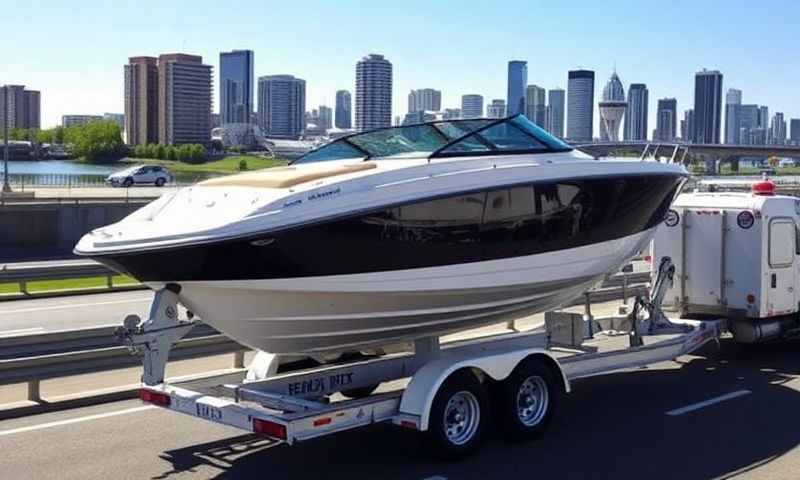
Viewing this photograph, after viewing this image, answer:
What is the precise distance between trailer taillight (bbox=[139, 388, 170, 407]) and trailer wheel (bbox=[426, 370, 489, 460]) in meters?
2.07

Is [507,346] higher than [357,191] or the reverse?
the reverse

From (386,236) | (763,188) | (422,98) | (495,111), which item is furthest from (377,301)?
(422,98)

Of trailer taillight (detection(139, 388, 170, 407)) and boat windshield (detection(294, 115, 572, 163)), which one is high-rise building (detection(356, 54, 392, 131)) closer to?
boat windshield (detection(294, 115, 572, 163))

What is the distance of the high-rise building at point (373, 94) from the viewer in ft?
225

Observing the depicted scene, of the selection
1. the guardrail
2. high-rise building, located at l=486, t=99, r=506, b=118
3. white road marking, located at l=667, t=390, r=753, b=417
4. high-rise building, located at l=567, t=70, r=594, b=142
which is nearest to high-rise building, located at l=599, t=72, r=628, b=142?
high-rise building, located at l=486, t=99, r=506, b=118

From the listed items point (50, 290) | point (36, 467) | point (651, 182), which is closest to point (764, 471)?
point (651, 182)

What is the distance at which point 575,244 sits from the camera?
970 cm

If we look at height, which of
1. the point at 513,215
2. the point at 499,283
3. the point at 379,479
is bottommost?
the point at 379,479

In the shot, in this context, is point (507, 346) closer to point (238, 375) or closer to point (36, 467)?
point (238, 375)

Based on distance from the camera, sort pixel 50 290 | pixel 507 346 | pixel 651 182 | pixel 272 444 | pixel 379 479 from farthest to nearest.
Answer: pixel 50 290
pixel 651 182
pixel 507 346
pixel 272 444
pixel 379 479

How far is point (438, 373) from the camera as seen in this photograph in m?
7.91

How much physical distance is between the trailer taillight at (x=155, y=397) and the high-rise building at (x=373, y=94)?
58.9 metres

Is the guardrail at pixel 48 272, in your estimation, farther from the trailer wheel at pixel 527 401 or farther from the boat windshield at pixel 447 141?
the trailer wheel at pixel 527 401

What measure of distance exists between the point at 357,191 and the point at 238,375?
207 cm
